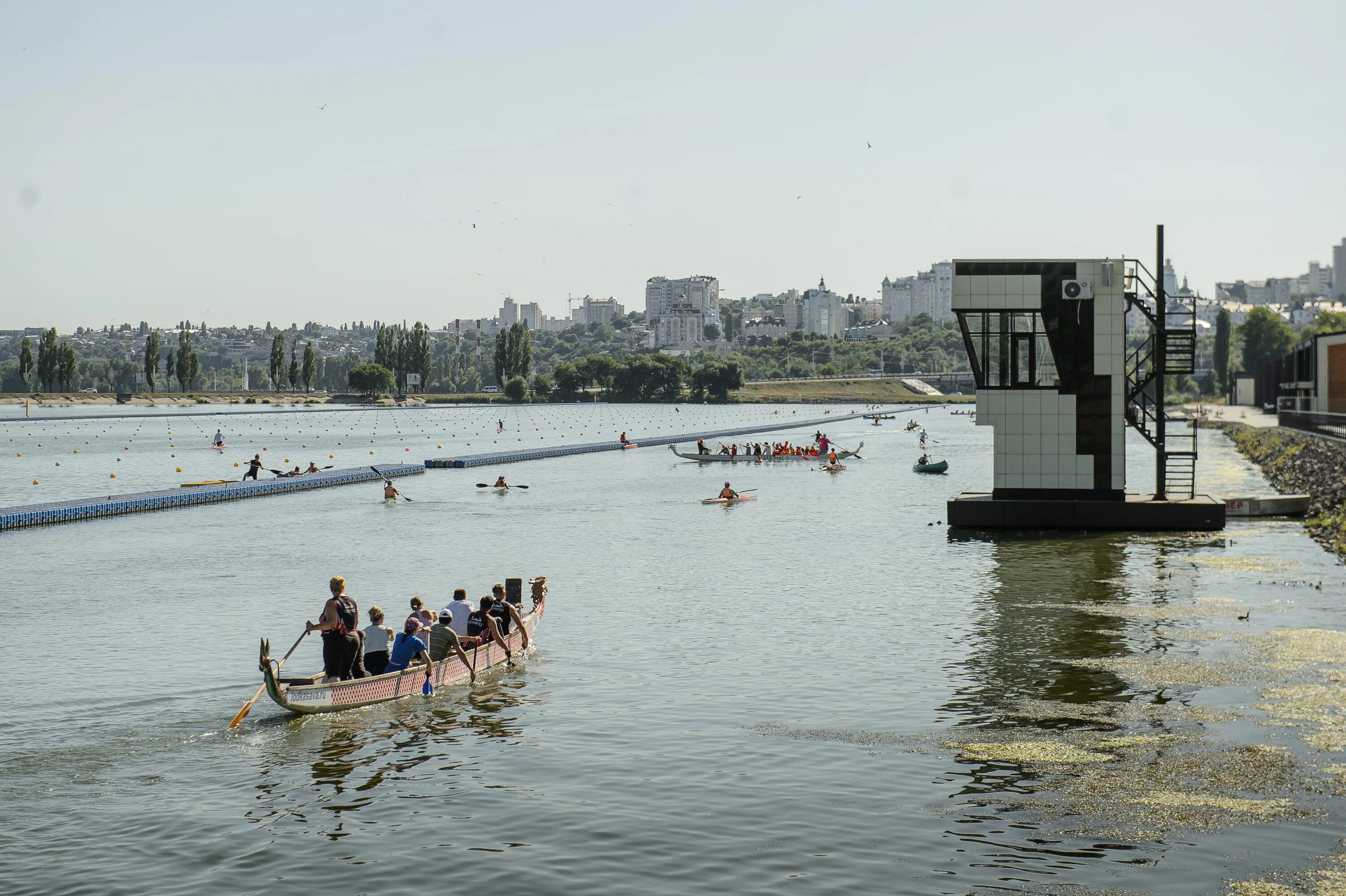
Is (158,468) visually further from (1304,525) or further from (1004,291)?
(1304,525)

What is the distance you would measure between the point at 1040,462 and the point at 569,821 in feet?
129

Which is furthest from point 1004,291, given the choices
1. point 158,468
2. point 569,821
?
point 158,468

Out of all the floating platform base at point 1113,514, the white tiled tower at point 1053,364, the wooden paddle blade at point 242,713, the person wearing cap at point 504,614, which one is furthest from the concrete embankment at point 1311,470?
the wooden paddle blade at point 242,713

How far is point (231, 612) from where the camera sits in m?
37.7

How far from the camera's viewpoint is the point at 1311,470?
251 ft

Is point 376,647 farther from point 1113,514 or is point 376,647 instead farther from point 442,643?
point 1113,514

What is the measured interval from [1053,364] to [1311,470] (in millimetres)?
33461

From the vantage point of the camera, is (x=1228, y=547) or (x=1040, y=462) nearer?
(x=1228, y=547)

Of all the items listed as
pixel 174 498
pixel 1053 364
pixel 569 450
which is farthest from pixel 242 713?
pixel 569 450

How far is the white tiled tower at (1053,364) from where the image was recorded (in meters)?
52.0

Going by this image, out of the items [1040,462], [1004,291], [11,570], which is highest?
[1004,291]

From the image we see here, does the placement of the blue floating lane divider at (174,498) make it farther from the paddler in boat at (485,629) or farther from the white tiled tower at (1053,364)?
the white tiled tower at (1053,364)

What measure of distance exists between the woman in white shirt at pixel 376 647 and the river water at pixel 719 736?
1080mm

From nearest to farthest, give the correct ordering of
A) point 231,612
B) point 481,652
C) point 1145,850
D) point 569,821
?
point 1145,850 → point 569,821 → point 481,652 → point 231,612
